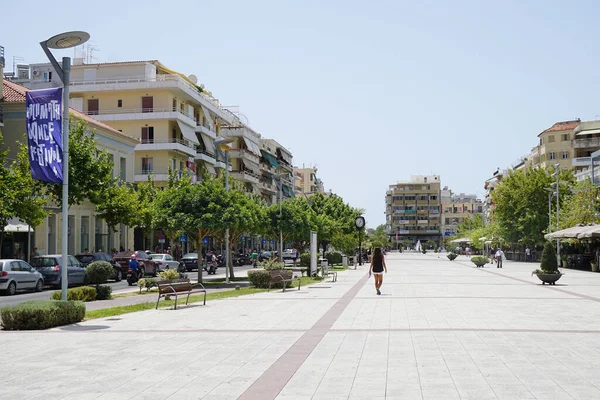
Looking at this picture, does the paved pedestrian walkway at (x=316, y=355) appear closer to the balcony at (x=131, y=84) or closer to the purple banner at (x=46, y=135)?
the purple banner at (x=46, y=135)

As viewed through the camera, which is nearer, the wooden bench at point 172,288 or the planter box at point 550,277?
the wooden bench at point 172,288

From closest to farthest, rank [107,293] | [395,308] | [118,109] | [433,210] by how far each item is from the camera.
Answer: [395,308], [107,293], [118,109], [433,210]

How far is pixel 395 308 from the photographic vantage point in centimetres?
1803

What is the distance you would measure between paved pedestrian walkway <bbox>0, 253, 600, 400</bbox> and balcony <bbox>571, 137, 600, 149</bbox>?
83033mm

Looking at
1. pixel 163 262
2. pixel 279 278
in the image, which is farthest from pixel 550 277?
pixel 163 262

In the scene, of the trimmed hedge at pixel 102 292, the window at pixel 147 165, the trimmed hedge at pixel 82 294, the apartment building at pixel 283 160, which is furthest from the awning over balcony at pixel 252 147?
the trimmed hedge at pixel 82 294

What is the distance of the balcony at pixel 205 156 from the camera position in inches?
2645

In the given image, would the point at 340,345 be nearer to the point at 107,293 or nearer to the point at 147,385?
the point at 147,385

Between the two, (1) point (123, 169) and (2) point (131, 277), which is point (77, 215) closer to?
(1) point (123, 169)

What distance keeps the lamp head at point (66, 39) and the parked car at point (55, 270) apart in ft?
53.0

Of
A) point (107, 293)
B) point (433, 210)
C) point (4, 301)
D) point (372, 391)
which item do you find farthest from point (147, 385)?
point (433, 210)

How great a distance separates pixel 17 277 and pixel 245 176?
5635 centimetres

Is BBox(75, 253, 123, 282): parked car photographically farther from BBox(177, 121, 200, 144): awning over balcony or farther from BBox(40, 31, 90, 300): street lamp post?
BBox(177, 121, 200, 144): awning over balcony

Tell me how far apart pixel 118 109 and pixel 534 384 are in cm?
5749
